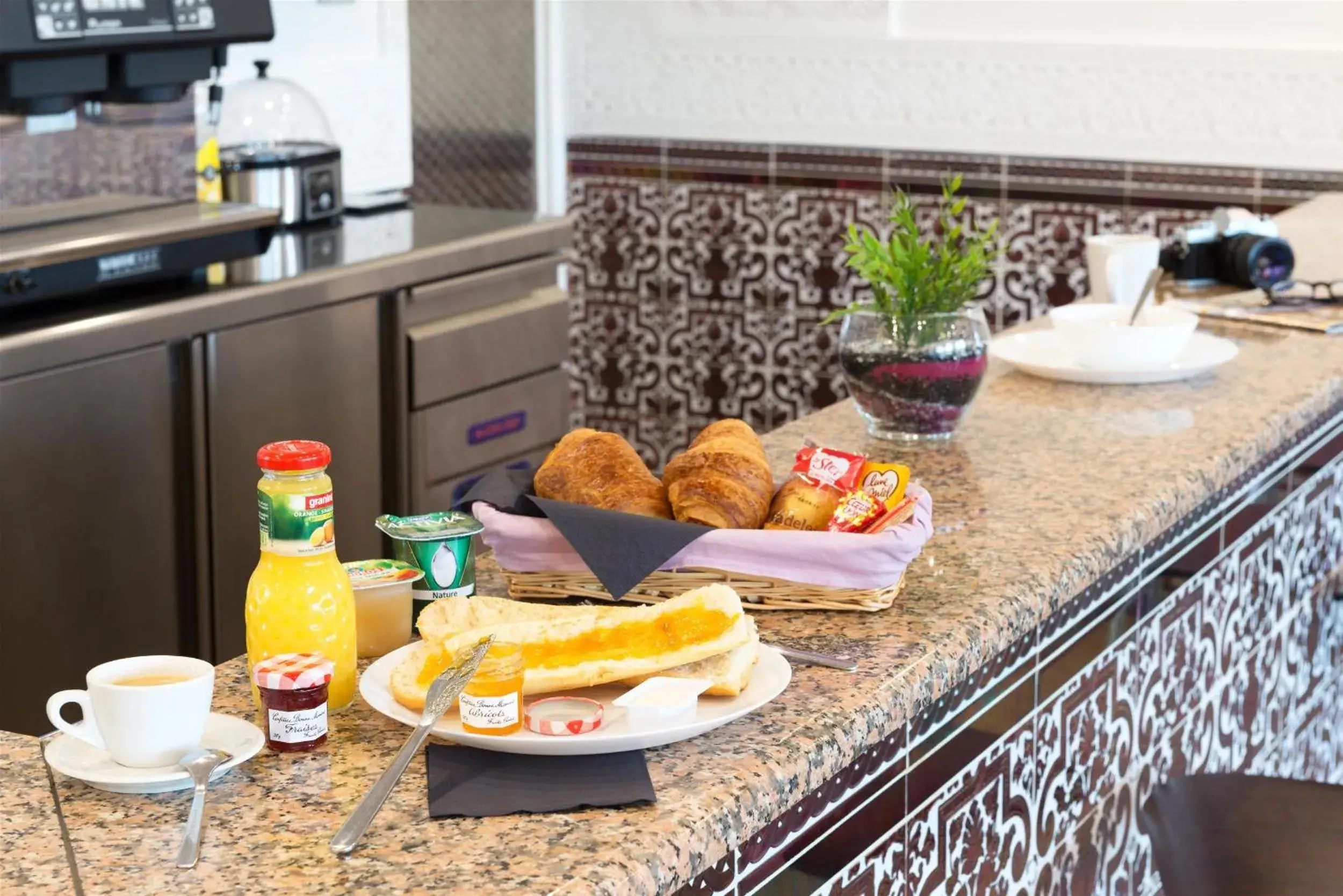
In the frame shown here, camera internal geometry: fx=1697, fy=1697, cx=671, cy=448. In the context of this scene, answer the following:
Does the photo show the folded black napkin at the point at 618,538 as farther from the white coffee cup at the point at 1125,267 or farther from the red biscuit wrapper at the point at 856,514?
the white coffee cup at the point at 1125,267

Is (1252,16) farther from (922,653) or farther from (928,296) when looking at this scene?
(922,653)

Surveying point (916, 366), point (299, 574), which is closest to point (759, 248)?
point (916, 366)

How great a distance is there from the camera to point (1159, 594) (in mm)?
1942

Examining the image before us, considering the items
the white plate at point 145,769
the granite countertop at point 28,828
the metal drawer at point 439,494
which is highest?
the white plate at point 145,769

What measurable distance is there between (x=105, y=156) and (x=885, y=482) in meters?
2.05

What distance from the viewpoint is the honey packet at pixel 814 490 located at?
1562mm

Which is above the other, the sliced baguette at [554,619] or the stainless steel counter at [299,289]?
the stainless steel counter at [299,289]

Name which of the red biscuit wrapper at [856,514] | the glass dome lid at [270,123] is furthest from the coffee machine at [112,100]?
the red biscuit wrapper at [856,514]

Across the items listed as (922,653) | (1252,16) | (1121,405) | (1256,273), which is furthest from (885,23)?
(922,653)

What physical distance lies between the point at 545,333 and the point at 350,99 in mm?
976

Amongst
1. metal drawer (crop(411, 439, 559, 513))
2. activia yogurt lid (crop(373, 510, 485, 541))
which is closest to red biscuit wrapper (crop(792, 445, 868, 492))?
activia yogurt lid (crop(373, 510, 485, 541))

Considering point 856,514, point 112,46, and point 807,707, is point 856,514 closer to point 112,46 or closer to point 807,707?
point 807,707

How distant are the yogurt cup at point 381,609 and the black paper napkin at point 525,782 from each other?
0.19m

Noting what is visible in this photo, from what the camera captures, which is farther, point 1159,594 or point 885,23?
point 885,23
